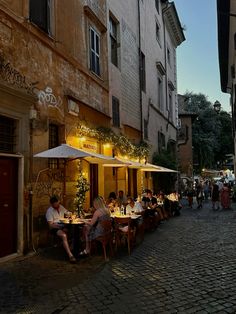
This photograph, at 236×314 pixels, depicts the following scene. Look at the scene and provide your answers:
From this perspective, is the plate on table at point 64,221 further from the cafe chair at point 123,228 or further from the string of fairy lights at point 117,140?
the string of fairy lights at point 117,140

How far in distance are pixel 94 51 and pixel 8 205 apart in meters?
7.70

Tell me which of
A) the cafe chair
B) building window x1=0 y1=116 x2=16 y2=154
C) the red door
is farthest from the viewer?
the cafe chair

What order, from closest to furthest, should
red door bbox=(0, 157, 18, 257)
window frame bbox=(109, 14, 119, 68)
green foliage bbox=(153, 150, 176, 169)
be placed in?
red door bbox=(0, 157, 18, 257) → window frame bbox=(109, 14, 119, 68) → green foliage bbox=(153, 150, 176, 169)

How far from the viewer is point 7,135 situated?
871 centimetres

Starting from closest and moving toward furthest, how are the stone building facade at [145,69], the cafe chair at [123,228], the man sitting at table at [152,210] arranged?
the cafe chair at [123,228] → the man sitting at table at [152,210] → the stone building facade at [145,69]

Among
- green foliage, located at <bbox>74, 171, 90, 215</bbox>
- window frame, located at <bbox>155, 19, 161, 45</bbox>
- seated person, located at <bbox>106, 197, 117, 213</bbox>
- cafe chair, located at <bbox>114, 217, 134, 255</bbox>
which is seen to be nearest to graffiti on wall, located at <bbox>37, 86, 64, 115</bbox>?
green foliage, located at <bbox>74, 171, 90, 215</bbox>

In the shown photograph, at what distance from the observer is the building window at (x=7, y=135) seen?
8539mm

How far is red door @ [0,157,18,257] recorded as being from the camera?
828cm

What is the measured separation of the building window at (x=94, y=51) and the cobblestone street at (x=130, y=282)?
7117 millimetres

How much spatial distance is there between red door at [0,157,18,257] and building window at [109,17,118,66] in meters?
9.27

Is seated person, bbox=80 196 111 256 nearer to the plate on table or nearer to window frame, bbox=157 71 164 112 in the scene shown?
the plate on table

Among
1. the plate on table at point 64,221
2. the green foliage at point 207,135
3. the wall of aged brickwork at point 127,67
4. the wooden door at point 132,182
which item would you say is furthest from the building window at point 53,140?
the green foliage at point 207,135

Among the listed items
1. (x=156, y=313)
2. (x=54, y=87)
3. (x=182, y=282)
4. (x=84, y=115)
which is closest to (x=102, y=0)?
(x=84, y=115)

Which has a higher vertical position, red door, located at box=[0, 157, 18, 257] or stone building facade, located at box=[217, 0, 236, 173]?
stone building facade, located at box=[217, 0, 236, 173]
